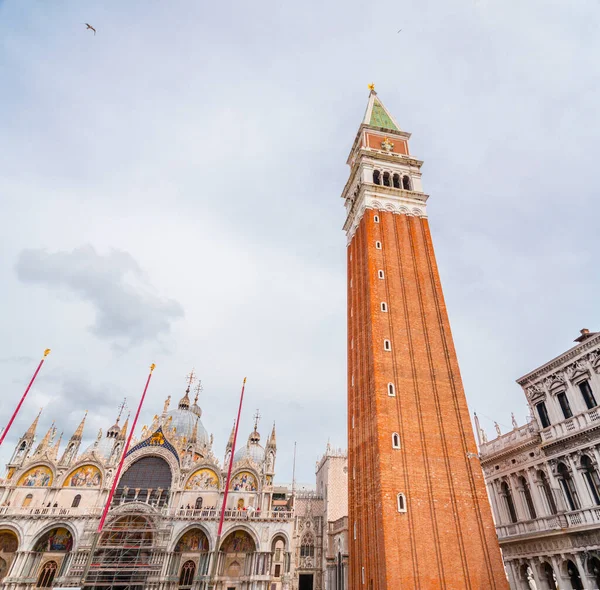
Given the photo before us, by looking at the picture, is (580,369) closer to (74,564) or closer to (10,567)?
(74,564)

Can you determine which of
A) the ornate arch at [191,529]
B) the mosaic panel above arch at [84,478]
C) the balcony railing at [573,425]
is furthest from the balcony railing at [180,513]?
the balcony railing at [573,425]

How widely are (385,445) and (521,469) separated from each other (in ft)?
31.9

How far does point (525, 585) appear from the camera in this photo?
26.3 metres

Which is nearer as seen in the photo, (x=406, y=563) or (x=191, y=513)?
(x=406, y=563)

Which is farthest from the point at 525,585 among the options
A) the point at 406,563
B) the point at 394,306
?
the point at 394,306

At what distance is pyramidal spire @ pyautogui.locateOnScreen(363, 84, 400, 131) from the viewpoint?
159 feet

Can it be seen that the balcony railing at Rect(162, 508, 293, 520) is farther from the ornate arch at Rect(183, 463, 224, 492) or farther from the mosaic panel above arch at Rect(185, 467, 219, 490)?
the mosaic panel above arch at Rect(185, 467, 219, 490)

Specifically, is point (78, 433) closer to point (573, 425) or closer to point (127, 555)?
point (127, 555)

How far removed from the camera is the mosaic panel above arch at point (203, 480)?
4112cm

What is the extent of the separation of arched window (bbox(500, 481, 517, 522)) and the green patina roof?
125ft

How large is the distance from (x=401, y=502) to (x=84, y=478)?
31.0 metres

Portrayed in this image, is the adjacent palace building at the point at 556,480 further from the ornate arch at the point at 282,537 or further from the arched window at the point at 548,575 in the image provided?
the ornate arch at the point at 282,537

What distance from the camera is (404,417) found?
94.9 feet

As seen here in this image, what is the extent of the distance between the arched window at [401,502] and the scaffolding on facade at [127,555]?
22.8m
